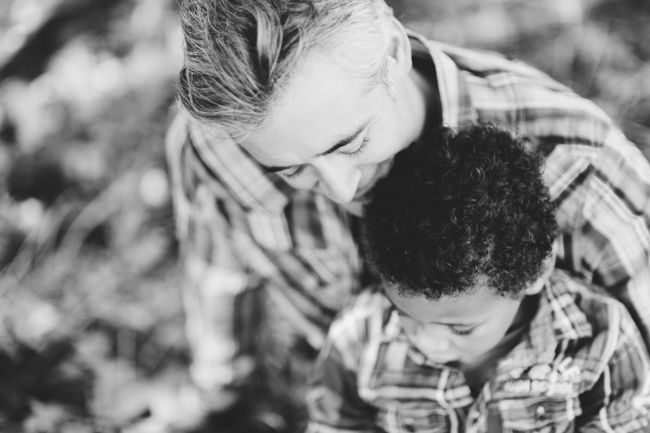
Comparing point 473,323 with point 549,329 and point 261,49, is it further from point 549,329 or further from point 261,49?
point 261,49

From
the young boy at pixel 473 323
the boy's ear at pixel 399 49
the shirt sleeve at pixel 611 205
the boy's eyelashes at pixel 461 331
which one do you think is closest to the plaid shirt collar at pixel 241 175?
the boy's ear at pixel 399 49

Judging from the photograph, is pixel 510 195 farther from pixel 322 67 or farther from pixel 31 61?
pixel 31 61

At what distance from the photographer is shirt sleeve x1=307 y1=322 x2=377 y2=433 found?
155 centimetres

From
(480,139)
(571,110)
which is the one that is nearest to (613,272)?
(571,110)

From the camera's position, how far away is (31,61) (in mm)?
2537

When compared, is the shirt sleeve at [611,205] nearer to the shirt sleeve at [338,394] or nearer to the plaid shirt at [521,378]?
the plaid shirt at [521,378]

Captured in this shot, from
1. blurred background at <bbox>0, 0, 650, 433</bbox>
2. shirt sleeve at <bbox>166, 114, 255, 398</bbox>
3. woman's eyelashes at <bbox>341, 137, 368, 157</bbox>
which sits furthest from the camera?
blurred background at <bbox>0, 0, 650, 433</bbox>

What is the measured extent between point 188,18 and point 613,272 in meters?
1.14

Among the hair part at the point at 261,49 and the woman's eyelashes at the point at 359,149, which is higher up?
the hair part at the point at 261,49

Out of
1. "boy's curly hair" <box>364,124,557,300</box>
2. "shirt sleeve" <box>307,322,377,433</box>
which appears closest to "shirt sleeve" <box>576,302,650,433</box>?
"boy's curly hair" <box>364,124,557,300</box>

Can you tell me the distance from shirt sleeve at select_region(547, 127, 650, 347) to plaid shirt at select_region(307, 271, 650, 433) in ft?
0.27

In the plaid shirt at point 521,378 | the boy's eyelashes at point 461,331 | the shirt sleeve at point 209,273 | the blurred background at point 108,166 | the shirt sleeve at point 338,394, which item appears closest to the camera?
the boy's eyelashes at point 461,331

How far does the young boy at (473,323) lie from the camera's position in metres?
1.16

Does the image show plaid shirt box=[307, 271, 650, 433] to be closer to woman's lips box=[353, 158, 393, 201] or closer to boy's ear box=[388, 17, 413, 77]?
woman's lips box=[353, 158, 393, 201]
